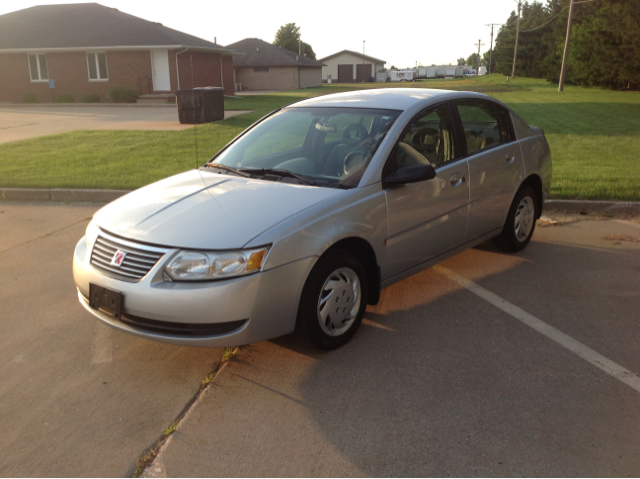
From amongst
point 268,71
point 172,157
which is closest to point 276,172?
point 172,157

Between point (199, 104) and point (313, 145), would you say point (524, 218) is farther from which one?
point (199, 104)

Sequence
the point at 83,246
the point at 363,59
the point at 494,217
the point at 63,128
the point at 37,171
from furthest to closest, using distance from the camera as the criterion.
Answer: the point at 363,59, the point at 63,128, the point at 37,171, the point at 494,217, the point at 83,246

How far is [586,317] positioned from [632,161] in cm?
738

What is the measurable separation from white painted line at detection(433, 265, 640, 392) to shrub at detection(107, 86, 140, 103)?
95.9ft

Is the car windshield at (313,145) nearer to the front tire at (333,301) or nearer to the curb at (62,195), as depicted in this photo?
the front tire at (333,301)

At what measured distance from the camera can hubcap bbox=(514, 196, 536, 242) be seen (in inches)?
Result: 238

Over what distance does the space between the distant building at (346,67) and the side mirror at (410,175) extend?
84.2m

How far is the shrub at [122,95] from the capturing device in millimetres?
31484

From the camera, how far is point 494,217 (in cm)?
559

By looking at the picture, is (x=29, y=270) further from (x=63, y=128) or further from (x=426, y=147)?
(x=63, y=128)

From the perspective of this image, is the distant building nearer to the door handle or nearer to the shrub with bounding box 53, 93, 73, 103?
the shrub with bounding box 53, 93, 73, 103

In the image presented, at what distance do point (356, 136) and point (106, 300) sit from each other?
2205 millimetres

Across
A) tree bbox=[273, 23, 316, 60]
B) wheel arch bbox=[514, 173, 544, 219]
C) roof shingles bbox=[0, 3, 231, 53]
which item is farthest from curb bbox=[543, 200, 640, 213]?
tree bbox=[273, 23, 316, 60]

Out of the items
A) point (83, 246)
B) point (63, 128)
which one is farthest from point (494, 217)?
point (63, 128)
